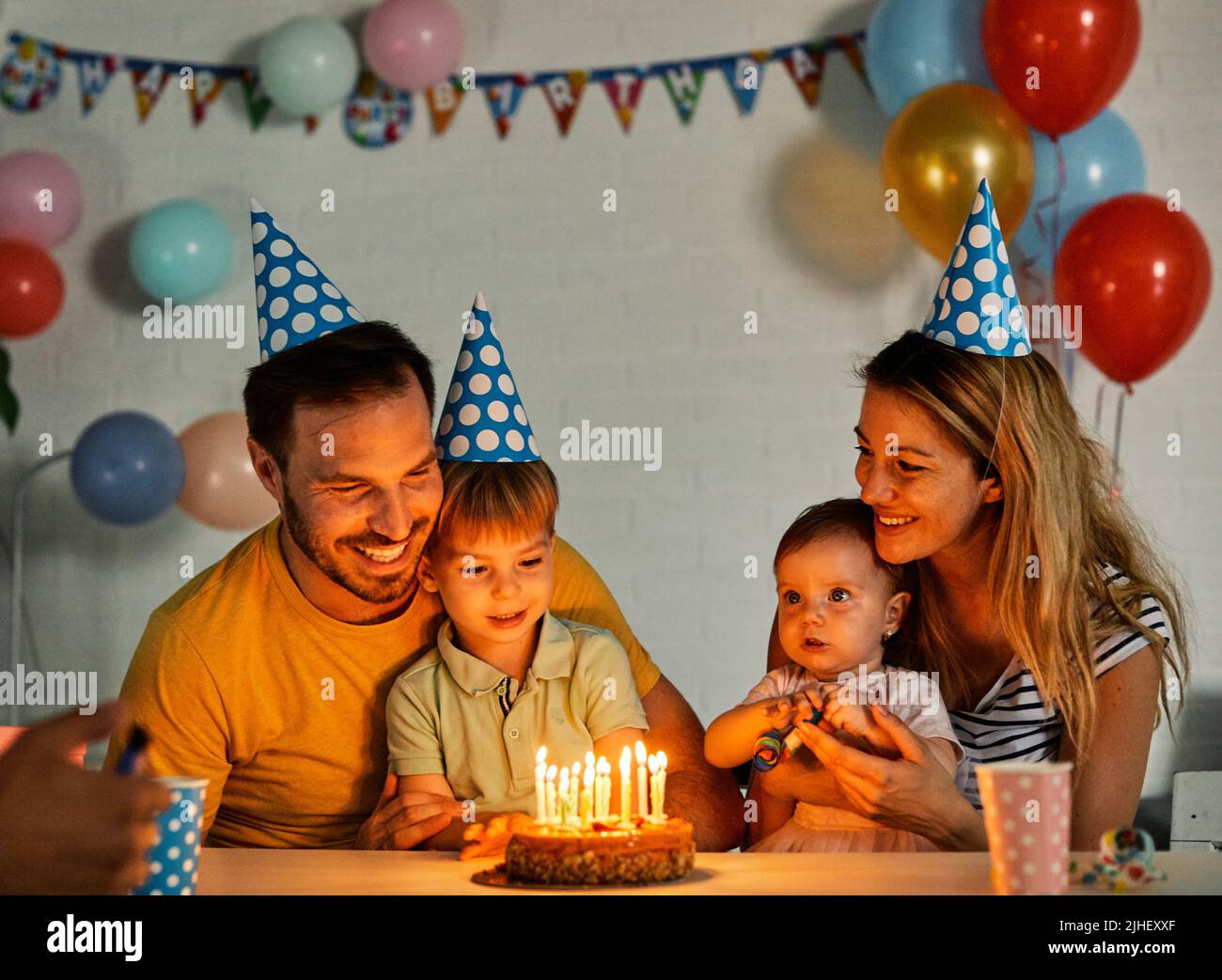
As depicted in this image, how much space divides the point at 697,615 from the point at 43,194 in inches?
78.4

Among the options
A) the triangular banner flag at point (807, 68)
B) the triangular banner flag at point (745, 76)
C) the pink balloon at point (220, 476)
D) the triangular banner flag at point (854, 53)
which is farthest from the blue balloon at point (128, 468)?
the triangular banner flag at point (854, 53)

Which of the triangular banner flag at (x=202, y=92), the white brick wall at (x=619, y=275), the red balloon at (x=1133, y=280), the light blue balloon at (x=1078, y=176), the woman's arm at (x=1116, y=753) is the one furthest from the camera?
the triangular banner flag at (x=202, y=92)

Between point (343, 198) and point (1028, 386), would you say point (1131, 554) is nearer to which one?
point (1028, 386)

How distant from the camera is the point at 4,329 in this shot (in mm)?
3492

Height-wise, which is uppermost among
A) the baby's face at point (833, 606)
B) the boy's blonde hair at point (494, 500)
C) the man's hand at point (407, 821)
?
the boy's blonde hair at point (494, 500)

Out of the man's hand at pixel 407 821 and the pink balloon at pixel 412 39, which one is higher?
the pink balloon at pixel 412 39

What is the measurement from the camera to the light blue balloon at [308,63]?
3.59 metres

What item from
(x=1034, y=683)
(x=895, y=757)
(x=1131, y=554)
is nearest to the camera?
(x=895, y=757)

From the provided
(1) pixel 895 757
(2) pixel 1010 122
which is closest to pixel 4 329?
(2) pixel 1010 122

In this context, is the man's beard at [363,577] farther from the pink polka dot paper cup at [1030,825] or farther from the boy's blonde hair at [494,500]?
the pink polka dot paper cup at [1030,825]

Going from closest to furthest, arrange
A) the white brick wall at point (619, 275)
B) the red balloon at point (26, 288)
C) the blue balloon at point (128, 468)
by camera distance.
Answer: the blue balloon at point (128, 468), the red balloon at point (26, 288), the white brick wall at point (619, 275)

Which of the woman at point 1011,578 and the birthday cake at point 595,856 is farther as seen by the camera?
the woman at point 1011,578

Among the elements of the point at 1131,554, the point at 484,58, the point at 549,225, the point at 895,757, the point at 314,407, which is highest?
the point at 484,58

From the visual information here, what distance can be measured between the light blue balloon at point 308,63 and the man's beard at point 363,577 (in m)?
2.00
